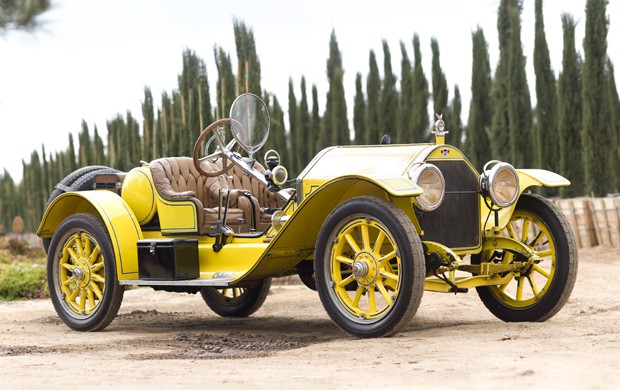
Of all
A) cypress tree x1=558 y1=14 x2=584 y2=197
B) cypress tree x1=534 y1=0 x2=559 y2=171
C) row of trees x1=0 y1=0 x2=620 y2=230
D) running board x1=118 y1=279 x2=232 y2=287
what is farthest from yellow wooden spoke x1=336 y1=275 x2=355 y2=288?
cypress tree x1=534 y1=0 x2=559 y2=171

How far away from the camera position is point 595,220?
1559 cm

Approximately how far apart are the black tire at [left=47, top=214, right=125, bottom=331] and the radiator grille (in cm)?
273

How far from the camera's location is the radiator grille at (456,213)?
6.77m

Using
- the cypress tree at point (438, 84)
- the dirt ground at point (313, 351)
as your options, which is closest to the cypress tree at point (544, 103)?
the cypress tree at point (438, 84)

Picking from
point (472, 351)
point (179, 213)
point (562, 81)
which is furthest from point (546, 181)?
point (562, 81)

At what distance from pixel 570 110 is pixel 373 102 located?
21.0ft

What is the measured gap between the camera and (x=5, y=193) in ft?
114

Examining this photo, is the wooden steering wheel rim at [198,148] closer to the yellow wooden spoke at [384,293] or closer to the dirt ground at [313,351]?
the dirt ground at [313,351]

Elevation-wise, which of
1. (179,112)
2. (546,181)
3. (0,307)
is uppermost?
(179,112)

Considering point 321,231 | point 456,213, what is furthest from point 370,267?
point 456,213

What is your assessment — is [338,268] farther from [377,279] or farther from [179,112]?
[179,112]

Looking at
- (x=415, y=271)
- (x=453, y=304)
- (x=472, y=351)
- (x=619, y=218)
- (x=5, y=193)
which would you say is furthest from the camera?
(x=5, y=193)

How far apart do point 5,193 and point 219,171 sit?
2840cm

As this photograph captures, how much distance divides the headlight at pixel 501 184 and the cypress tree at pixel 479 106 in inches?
624
